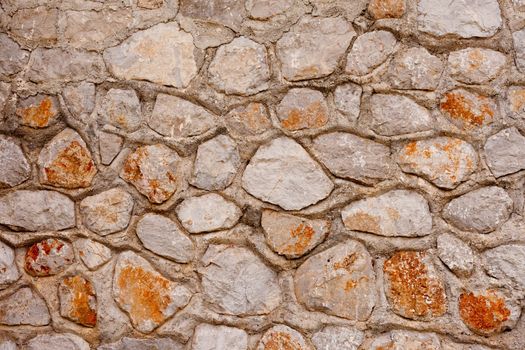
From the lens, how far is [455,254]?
1.67 metres

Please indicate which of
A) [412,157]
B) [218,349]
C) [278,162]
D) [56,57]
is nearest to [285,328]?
[218,349]

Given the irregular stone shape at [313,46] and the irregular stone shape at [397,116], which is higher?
the irregular stone shape at [313,46]

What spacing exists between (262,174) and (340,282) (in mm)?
384

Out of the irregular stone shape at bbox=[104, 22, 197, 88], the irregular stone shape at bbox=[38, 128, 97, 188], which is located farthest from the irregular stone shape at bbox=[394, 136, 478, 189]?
the irregular stone shape at bbox=[38, 128, 97, 188]

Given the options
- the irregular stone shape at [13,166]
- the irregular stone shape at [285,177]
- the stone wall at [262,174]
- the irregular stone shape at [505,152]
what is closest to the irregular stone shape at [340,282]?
the stone wall at [262,174]

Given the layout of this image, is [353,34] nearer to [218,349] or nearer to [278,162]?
[278,162]

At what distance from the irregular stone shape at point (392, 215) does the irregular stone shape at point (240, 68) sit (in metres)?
0.46

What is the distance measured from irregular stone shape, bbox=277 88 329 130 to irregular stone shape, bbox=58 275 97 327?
0.77 m

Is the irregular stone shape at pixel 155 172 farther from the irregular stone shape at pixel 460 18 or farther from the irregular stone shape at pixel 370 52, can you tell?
the irregular stone shape at pixel 460 18

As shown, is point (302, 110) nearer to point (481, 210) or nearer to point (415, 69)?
point (415, 69)

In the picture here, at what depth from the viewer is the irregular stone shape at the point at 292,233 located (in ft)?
5.76

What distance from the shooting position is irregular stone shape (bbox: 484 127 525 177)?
166cm

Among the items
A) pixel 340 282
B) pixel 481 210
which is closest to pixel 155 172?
pixel 340 282

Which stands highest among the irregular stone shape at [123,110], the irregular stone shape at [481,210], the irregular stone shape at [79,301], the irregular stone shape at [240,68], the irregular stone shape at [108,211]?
the irregular stone shape at [240,68]
